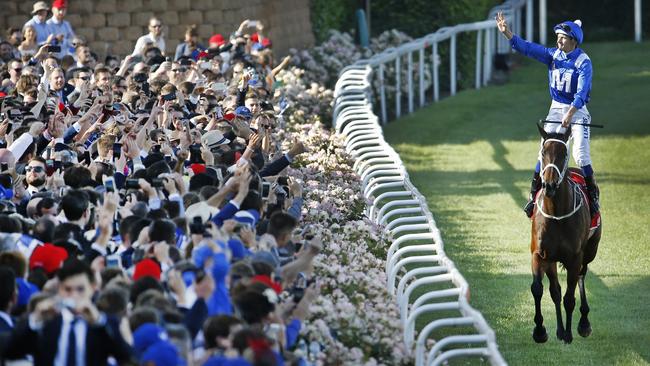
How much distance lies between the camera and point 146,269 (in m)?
6.99

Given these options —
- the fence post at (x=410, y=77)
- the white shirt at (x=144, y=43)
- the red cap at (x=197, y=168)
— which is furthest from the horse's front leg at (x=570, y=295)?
the fence post at (x=410, y=77)

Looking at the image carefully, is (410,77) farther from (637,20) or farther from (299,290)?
(299,290)

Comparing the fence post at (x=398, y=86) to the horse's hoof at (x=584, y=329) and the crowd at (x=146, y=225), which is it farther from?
the horse's hoof at (x=584, y=329)

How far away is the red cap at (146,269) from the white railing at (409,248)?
1.49 metres

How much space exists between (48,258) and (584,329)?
15.4 feet

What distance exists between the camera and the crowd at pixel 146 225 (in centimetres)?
599

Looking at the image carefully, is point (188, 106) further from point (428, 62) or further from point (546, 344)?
point (428, 62)

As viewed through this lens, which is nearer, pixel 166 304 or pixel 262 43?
pixel 166 304

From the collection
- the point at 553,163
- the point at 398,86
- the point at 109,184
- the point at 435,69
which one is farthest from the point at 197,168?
the point at 435,69

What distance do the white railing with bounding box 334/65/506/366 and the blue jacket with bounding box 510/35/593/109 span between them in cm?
140

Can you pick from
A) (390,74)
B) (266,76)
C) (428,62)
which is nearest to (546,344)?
(266,76)

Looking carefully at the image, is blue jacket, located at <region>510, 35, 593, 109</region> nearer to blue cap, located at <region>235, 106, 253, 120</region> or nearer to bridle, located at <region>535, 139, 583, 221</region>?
bridle, located at <region>535, 139, 583, 221</region>

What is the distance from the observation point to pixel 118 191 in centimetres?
953

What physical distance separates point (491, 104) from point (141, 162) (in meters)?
13.3
